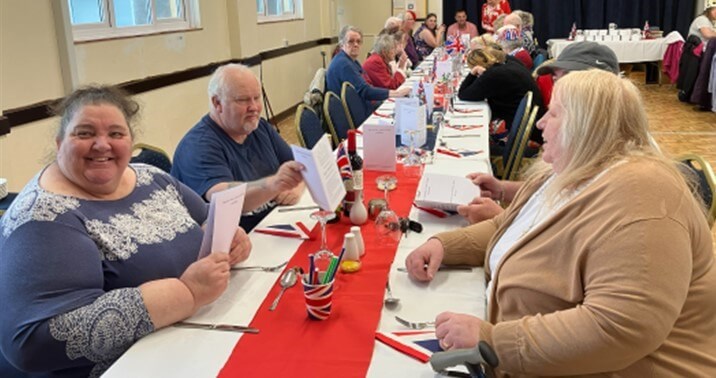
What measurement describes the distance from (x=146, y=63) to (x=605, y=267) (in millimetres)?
4534

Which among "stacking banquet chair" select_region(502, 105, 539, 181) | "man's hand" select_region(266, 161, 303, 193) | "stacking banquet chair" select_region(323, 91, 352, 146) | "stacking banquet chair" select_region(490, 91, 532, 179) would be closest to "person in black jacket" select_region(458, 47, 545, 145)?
"stacking banquet chair" select_region(490, 91, 532, 179)

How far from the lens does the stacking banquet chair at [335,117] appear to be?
417 centimetres

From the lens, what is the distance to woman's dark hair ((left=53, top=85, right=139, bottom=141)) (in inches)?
66.9

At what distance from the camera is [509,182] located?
7.99 feet

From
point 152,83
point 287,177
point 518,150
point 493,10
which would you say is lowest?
point 518,150

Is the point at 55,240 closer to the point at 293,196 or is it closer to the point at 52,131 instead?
the point at 52,131

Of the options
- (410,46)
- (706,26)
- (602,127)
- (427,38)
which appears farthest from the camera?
(427,38)

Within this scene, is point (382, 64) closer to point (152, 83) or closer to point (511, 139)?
point (152, 83)

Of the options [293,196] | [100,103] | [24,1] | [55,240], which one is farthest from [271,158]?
[24,1]

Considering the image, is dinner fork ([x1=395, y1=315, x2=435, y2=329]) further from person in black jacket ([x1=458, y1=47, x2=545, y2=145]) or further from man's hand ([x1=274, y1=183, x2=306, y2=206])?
person in black jacket ([x1=458, y1=47, x2=545, y2=145])

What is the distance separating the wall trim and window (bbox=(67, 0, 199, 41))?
381mm

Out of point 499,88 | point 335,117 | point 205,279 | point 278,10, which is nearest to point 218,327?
point 205,279

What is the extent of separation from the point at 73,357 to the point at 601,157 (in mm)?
1244

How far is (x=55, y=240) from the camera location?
145cm
